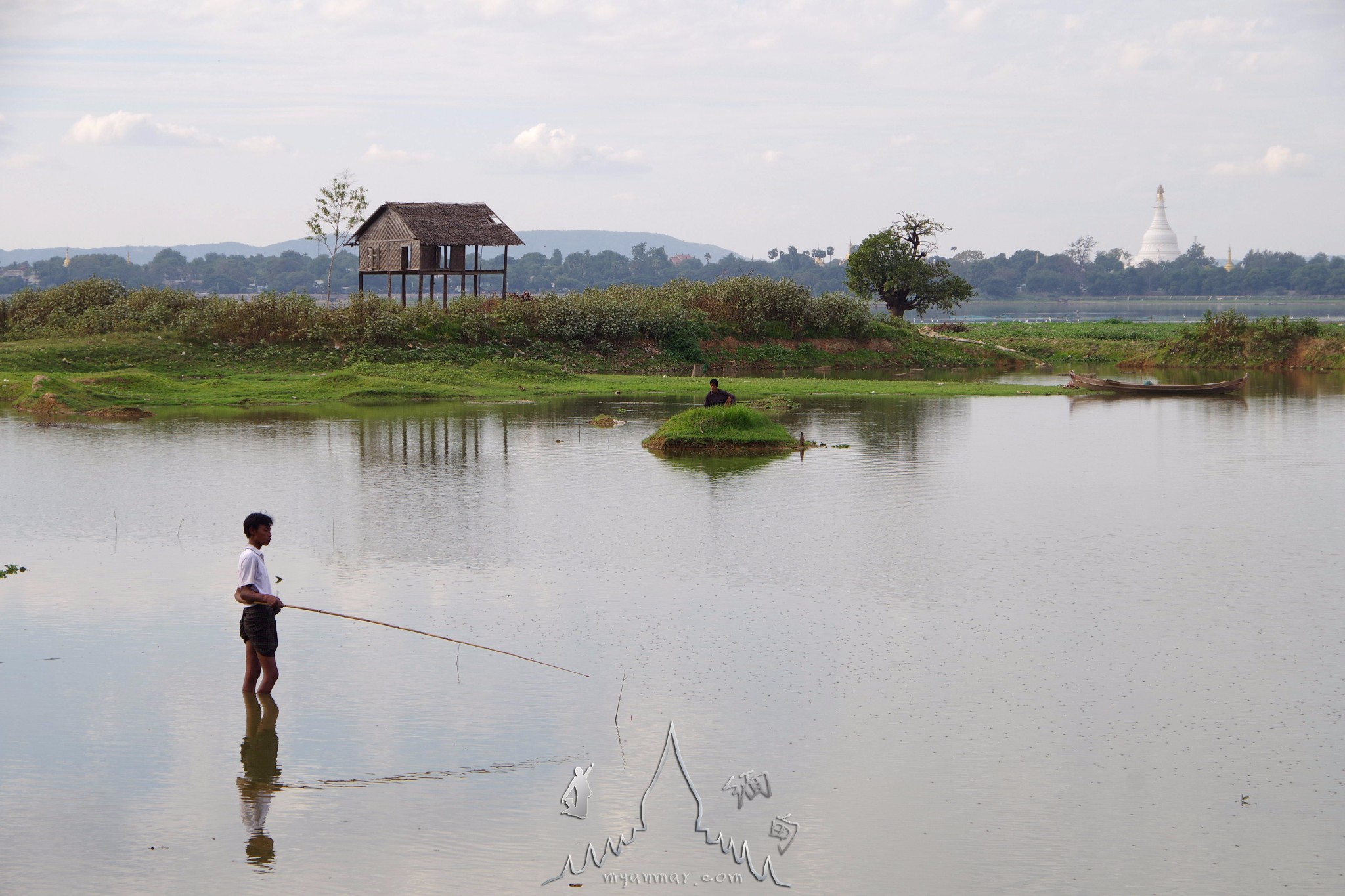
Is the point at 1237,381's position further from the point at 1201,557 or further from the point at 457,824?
the point at 457,824

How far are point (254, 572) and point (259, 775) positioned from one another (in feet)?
6.00

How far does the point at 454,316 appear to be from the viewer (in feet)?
164

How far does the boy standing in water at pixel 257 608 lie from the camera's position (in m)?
10.4

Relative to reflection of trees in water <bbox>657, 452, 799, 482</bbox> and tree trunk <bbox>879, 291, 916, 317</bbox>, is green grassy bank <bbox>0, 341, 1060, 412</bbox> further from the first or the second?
tree trunk <bbox>879, 291, 916, 317</bbox>

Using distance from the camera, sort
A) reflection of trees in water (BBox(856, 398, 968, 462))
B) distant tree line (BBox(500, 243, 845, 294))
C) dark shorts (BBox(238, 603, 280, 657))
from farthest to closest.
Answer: distant tree line (BBox(500, 243, 845, 294)) < reflection of trees in water (BBox(856, 398, 968, 462)) < dark shorts (BBox(238, 603, 280, 657))

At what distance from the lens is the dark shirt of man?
93.7 feet

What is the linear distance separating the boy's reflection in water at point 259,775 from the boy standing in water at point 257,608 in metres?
0.20

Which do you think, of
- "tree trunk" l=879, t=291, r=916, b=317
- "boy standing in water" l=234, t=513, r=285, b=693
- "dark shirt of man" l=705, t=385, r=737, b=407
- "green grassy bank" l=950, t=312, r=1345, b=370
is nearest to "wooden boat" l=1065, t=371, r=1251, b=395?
"green grassy bank" l=950, t=312, r=1345, b=370

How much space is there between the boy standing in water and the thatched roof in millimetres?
46315

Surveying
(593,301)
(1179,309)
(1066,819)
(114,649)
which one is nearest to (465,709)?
(114,649)

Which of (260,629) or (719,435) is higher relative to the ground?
(719,435)

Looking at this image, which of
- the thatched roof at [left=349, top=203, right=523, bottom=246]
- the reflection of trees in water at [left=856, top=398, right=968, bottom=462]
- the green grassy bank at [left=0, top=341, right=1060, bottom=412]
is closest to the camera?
the reflection of trees in water at [left=856, top=398, right=968, bottom=462]

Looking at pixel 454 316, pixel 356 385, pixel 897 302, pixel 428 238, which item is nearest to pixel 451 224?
pixel 428 238

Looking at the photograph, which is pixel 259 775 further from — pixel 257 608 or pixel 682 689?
pixel 682 689
